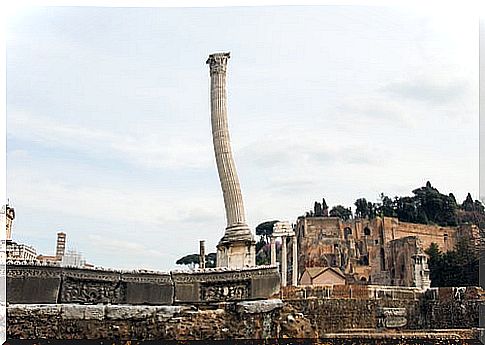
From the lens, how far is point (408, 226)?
21.2 m

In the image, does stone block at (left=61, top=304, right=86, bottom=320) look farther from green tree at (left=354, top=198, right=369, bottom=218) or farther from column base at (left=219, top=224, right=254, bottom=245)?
green tree at (left=354, top=198, right=369, bottom=218)

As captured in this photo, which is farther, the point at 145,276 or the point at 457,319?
the point at 457,319

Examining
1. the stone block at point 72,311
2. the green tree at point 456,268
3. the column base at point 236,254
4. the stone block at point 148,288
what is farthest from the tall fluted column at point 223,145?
the green tree at point 456,268

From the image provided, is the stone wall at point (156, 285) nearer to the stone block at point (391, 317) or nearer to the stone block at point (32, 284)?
the stone block at point (32, 284)

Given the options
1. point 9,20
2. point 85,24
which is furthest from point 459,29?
point 9,20

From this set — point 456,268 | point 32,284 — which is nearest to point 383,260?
point 456,268

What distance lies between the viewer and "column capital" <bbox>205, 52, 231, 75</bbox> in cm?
539

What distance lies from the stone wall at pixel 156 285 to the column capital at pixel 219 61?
1656mm

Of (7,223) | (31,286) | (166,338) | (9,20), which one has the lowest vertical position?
(166,338)

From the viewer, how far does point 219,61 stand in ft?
17.8

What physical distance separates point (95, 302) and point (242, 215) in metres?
1.38

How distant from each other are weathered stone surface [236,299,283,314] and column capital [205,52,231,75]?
A: 1.86m

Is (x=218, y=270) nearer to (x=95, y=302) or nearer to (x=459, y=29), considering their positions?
(x=95, y=302)

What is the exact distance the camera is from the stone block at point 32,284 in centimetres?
423
